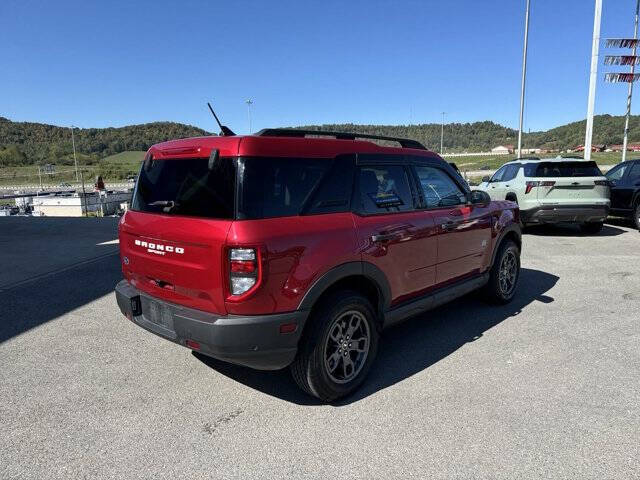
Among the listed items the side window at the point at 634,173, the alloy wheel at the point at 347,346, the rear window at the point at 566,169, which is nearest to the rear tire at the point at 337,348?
the alloy wheel at the point at 347,346

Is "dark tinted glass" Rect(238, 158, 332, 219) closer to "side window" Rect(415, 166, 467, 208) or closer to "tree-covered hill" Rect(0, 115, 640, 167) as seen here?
"side window" Rect(415, 166, 467, 208)

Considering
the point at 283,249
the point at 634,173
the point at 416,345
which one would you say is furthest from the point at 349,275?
the point at 634,173

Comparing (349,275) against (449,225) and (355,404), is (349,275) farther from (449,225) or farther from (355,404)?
(449,225)

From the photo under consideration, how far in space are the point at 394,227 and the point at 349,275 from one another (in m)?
0.66

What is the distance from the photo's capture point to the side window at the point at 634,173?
11039 mm

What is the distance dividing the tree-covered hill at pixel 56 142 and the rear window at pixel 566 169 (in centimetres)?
11122

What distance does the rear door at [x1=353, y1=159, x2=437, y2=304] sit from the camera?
3379 millimetres

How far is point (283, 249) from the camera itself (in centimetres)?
275

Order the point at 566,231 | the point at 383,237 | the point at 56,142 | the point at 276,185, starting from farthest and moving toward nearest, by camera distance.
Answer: the point at 56,142
the point at 566,231
the point at 383,237
the point at 276,185

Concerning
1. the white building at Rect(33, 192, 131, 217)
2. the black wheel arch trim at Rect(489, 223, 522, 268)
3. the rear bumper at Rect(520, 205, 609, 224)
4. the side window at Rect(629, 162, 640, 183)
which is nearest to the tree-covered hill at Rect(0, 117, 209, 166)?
the white building at Rect(33, 192, 131, 217)

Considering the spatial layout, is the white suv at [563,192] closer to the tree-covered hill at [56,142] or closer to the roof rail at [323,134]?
the roof rail at [323,134]

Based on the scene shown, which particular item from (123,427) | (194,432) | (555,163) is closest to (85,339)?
(123,427)

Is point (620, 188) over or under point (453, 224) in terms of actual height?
over

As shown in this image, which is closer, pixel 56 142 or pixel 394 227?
pixel 394 227
